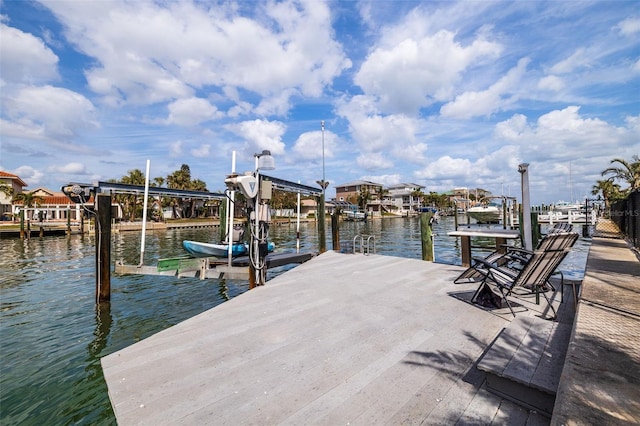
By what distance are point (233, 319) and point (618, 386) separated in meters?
4.47

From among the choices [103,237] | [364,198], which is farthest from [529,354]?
[364,198]

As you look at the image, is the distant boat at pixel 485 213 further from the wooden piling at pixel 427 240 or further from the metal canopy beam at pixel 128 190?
the metal canopy beam at pixel 128 190

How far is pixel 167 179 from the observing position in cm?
6050

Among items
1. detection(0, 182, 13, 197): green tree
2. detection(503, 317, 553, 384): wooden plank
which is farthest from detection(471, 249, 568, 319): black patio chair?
detection(0, 182, 13, 197): green tree

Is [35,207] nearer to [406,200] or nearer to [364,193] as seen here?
[364,193]

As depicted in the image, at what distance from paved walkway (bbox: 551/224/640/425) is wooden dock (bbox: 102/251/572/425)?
0.55 metres

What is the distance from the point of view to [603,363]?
2.47 meters

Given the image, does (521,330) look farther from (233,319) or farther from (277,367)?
(233,319)

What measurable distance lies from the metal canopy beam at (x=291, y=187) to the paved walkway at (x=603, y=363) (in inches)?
262

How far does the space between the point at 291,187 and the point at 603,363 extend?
9.32 m

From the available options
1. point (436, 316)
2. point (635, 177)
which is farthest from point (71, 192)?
point (635, 177)

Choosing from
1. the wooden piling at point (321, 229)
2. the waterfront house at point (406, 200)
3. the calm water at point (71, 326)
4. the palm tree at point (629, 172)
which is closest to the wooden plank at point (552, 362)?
the calm water at point (71, 326)

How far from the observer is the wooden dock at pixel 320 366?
2.65m

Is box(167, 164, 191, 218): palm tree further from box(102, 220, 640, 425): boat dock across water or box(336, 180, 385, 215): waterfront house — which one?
box(102, 220, 640, 425): boat dock across water
